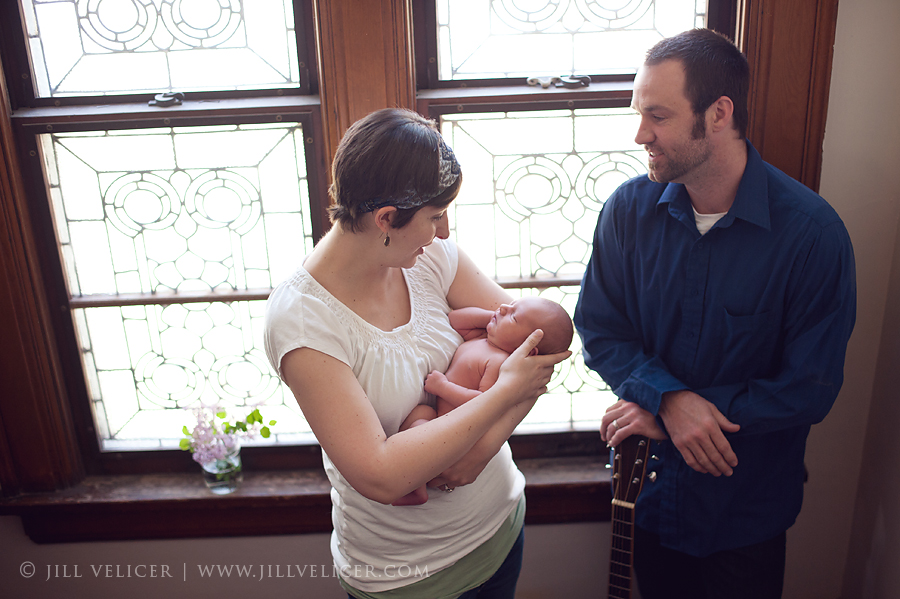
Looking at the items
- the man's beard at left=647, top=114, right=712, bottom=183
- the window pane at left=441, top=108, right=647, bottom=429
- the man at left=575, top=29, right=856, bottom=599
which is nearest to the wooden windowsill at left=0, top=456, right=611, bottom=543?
the man at left=575, top=29, right=856, bottom=599

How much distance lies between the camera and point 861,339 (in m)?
1.80

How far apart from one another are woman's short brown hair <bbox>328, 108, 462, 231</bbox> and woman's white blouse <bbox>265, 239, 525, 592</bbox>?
202 millimetres

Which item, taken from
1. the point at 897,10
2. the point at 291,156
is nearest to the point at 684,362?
the point at 897,10

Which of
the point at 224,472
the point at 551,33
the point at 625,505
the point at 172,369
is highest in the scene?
the point at 551,33

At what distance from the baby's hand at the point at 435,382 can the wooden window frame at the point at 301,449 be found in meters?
0.84

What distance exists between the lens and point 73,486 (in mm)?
1997

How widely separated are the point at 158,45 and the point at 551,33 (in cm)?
121

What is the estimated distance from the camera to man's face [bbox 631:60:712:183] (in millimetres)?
1286

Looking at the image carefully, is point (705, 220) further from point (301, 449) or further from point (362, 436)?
point (301, 449)

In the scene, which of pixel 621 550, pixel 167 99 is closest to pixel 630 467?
pixel 621 550

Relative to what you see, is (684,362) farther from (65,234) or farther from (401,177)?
(65,234)

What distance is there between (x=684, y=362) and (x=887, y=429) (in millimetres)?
829

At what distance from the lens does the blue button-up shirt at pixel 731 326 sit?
1281 millimetres

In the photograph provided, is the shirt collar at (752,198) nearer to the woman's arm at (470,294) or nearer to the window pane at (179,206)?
the woman's arm at (470,294)
